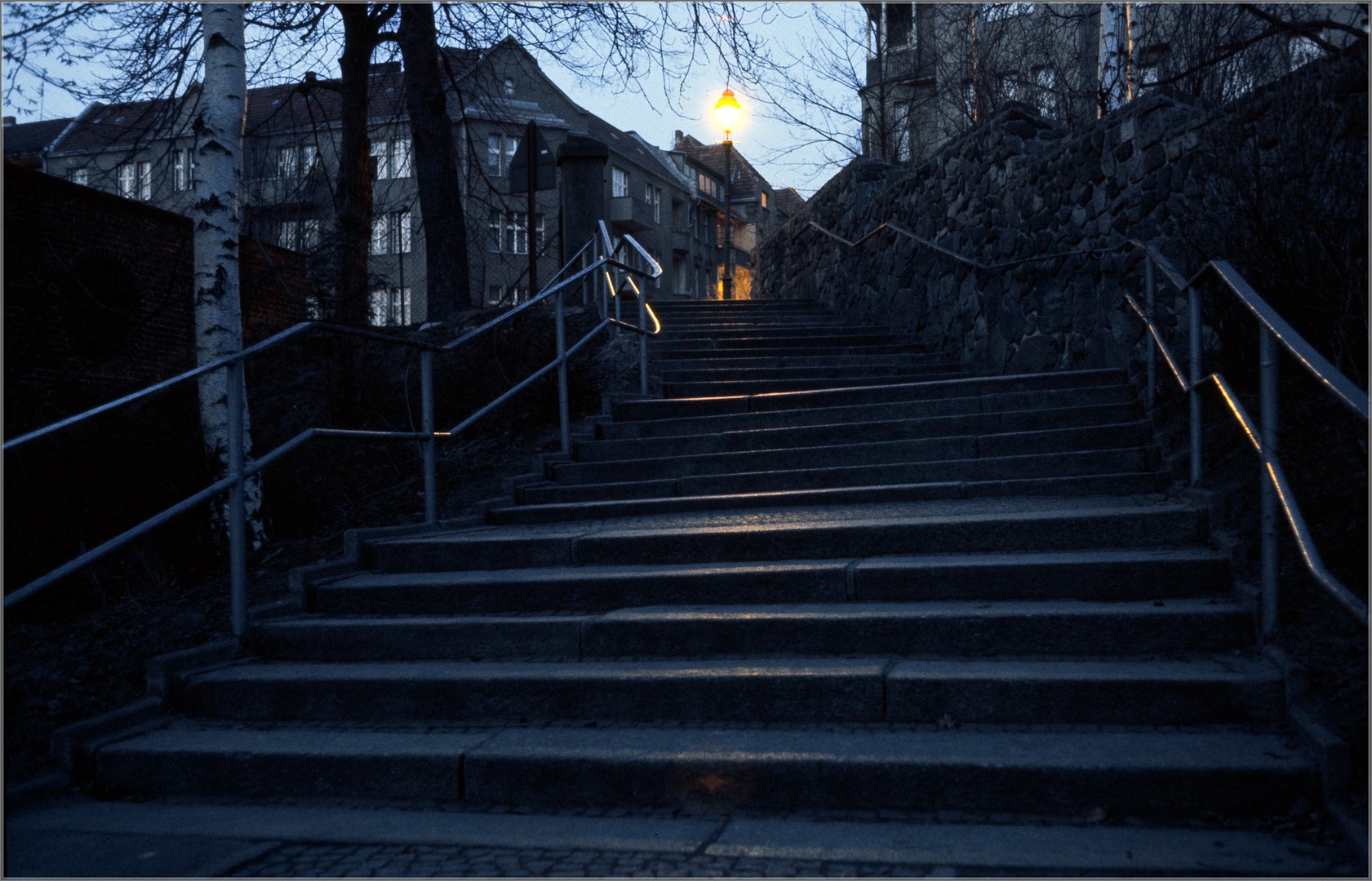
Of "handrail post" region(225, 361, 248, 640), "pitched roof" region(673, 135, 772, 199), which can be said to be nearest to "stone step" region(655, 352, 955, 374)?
"handrail post" region(225, 361, 248, 640)

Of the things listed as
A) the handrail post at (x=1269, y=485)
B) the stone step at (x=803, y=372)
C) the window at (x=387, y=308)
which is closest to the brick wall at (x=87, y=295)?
the window at (x=387, y=308)

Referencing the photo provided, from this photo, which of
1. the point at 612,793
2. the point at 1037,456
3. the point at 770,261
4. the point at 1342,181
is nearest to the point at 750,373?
the point at 1037,456

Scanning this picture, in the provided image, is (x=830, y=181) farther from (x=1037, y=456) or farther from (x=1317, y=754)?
(x=1317, y=754)

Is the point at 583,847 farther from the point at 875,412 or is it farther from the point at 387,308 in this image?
the point at 387,308

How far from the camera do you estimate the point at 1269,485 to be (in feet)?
10.4

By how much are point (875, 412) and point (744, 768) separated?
4.08 m

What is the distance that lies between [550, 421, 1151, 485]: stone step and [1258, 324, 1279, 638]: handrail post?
7.23 feet

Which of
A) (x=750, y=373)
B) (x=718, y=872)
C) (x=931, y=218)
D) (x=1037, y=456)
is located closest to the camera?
(x=718, y=872)

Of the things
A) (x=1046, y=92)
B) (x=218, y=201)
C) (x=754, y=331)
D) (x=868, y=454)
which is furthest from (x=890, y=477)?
(x=1046, y=92)

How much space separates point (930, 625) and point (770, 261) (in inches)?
568

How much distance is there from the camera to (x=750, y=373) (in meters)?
8.78

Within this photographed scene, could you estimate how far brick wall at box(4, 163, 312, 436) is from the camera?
10531 millimetres

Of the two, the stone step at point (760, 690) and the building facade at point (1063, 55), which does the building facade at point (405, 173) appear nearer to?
the stone step at point (760, 690)

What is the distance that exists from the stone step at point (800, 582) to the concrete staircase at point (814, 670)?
0.01 metres
